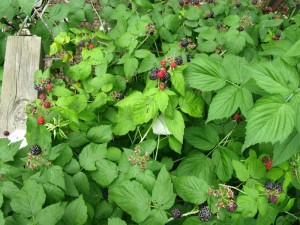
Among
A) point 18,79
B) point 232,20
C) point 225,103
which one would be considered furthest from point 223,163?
point 18,79

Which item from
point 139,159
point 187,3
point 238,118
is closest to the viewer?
point 139,159

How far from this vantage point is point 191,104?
182 cm

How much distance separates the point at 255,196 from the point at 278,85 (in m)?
0.57

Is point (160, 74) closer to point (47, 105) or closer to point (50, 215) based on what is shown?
point (47, 105)

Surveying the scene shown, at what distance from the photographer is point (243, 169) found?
67.5 inches

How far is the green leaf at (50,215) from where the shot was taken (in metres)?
1.33

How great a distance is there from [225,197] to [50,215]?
78 cm

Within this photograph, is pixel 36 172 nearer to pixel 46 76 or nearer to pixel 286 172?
pixel 46 76

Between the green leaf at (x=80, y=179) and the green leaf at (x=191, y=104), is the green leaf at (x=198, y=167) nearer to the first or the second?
the green leaf at (x=191, y=104)

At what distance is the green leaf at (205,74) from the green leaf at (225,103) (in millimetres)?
55

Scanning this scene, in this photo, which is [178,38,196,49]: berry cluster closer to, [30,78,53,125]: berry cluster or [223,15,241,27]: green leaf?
[223,15,241,27]: green leaf

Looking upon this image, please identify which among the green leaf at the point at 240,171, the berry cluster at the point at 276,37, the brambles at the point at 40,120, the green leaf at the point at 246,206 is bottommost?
the green leaf at the point at 246,206

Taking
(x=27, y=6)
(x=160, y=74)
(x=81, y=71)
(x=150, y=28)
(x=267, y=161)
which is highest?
(x=27, y=6)

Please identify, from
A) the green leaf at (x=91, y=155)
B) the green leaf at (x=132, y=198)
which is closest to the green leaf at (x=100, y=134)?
the green leaf at (x=91, y=155)
